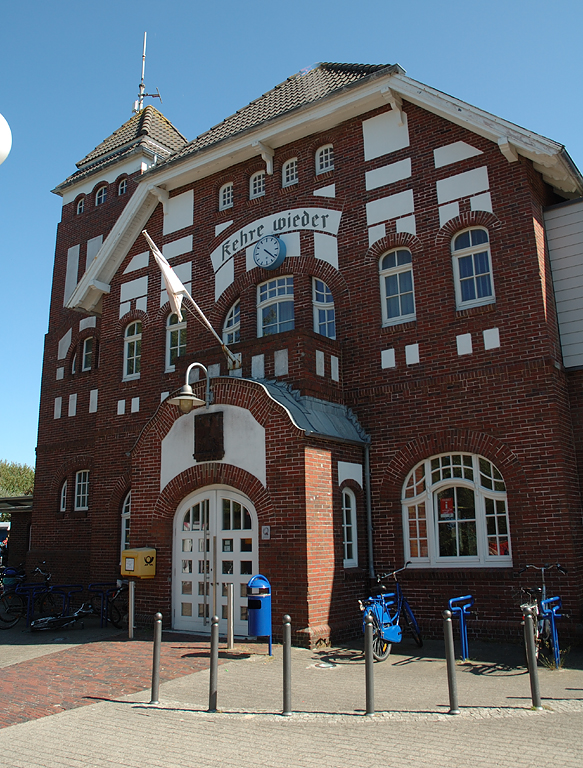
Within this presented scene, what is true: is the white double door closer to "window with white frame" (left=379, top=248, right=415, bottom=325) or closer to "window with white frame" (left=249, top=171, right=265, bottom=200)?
"window with white frame" (left=379, top=248, right=415, bottom=325)

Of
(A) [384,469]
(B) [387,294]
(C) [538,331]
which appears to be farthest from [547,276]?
(A) [384,469]

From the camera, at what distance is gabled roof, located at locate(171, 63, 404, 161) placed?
15.2 metres

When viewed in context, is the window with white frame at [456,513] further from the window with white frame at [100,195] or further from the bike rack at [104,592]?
the window with white frame at [100,195]

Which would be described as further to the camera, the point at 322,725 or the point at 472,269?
the point at 472,269

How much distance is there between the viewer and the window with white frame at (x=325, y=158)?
14.9 m

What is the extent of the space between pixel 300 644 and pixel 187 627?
116 inches

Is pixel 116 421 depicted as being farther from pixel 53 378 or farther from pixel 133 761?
pixel 133 761

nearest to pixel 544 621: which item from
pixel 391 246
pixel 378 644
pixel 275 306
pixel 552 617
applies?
pixel 552 617

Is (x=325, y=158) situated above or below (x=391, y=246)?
above

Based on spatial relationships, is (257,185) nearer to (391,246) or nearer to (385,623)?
(391,246)

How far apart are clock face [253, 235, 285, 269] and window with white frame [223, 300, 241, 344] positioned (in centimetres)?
118

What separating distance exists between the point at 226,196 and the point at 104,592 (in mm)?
9677

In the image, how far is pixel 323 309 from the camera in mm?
14422

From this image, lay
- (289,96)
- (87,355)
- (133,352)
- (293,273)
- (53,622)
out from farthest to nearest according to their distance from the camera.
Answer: (87,355), (133,352), (289,96), (293,273), (53,622)
